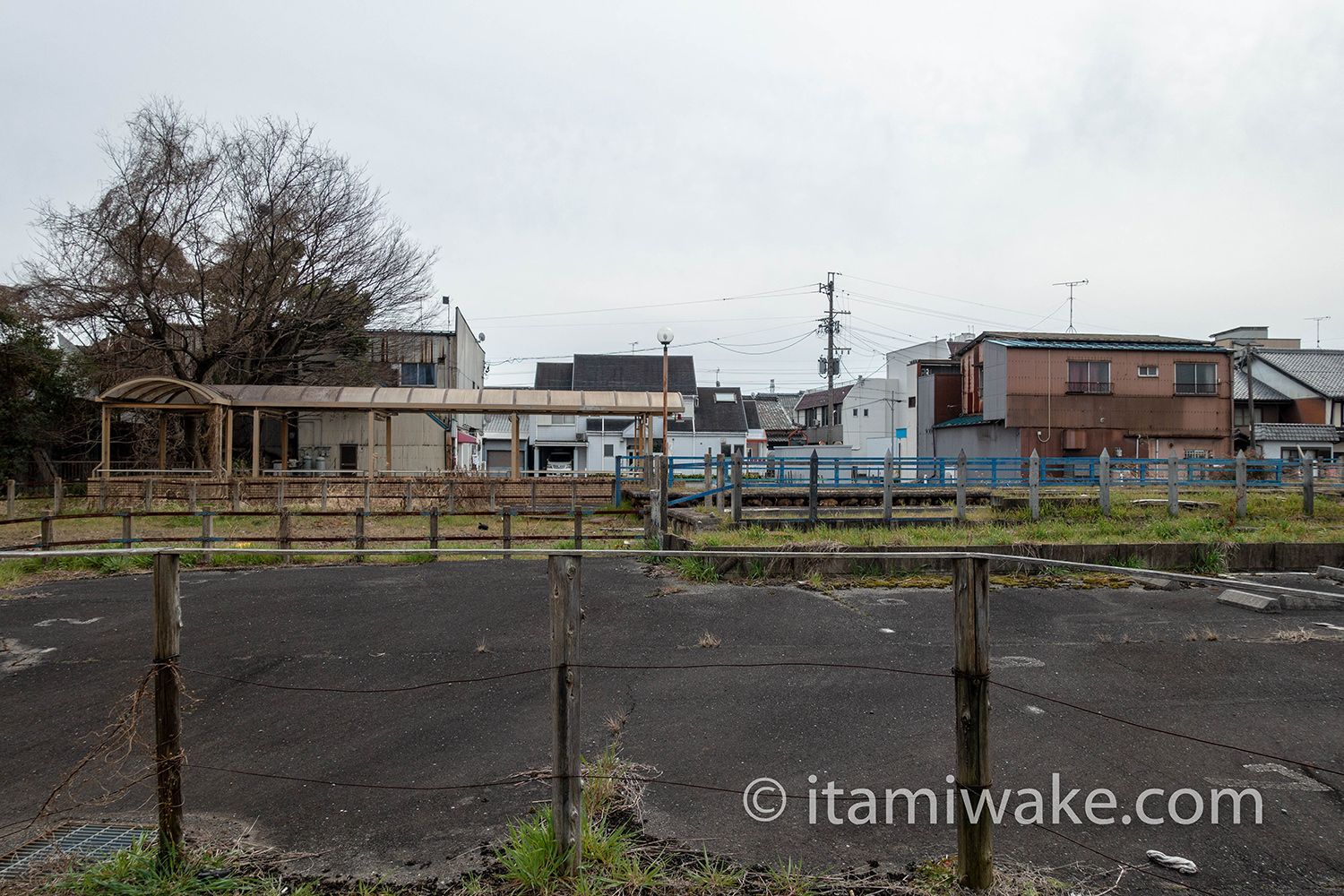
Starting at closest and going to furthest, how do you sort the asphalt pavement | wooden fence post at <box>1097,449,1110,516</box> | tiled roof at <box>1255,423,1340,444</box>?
the asphalt pavement
wooden fence post at <box>1097,449,1110,516</box>
tiled roof at <box>1255,423,1340,444</box>

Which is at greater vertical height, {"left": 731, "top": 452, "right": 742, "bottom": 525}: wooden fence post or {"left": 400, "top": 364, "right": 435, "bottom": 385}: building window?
{"left": 400, "top": 364, "right": 435, "bottom": 385}: building window

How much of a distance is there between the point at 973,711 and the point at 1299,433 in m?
46.4

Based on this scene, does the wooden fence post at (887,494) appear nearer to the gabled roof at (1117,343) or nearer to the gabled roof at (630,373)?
the gabled roof at (1117,343)

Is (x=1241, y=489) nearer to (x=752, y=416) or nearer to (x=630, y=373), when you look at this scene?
(x=630, y=373)

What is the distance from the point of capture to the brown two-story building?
3269cm

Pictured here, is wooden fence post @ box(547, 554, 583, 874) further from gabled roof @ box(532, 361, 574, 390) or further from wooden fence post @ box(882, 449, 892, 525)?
gabled roof @ box(532, 361, 574, 390)

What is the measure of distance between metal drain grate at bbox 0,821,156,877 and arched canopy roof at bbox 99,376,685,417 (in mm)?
21158

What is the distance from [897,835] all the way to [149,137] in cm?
3249

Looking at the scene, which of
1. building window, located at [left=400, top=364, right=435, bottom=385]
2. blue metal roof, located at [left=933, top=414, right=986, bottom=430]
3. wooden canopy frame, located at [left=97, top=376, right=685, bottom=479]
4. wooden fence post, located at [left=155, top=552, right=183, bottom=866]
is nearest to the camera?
wooden fence post, located at [left=155, top=552, right=183, bottom=866]

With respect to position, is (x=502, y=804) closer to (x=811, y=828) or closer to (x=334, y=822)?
(x=334, y=822)

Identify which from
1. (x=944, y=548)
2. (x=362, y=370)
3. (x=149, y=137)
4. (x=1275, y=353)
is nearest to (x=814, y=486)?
(x=944, y=548)

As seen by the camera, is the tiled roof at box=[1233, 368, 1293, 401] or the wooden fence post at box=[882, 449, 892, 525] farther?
the tiled roof at box=[1233, 368, 1293, 401]

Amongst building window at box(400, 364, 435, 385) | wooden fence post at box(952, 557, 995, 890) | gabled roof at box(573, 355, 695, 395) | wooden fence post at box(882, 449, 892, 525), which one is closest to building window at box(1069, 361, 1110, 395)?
wooden fence post at box(882, 449, 892, 525)

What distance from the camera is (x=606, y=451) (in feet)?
146
